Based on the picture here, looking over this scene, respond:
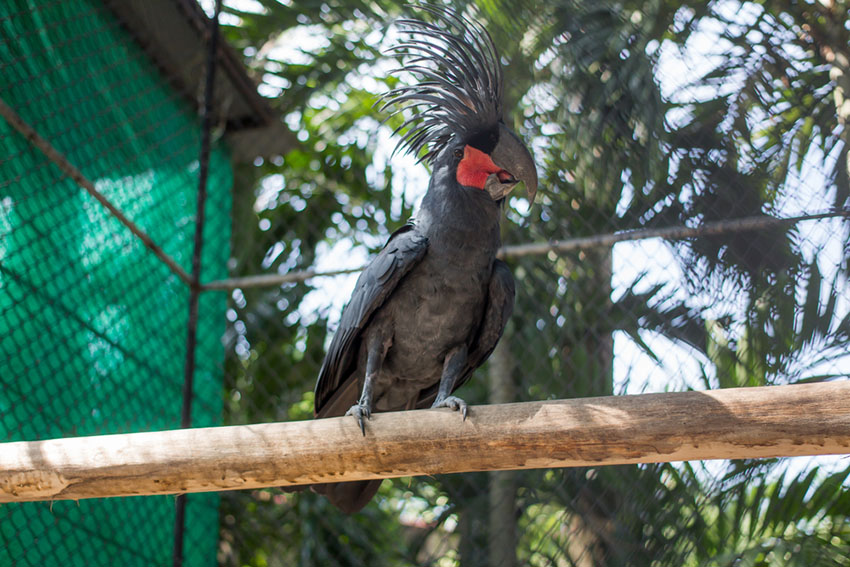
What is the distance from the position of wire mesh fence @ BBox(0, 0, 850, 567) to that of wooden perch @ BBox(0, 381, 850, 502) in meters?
0.69

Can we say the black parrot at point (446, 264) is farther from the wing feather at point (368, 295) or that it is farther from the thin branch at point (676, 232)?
the thin branch at point (676, 232)

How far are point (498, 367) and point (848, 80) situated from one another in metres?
1.87

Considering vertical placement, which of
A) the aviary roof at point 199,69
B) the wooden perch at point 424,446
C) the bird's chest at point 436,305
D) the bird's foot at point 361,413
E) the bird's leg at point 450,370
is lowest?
the wooden perch at point 424,446

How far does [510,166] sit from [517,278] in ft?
4.14

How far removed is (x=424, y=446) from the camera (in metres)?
1.58

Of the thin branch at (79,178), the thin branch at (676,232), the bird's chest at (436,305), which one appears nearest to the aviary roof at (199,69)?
the thin branch at (79,178)

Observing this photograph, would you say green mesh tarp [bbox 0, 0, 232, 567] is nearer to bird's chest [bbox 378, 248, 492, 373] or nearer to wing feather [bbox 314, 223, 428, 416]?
wing feather [bbox 314, 223, 428, 416]

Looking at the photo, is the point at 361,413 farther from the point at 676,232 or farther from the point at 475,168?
the point at 676,232

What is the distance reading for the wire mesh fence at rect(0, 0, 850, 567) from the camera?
7.71 ft

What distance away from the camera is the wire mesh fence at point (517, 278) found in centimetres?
235

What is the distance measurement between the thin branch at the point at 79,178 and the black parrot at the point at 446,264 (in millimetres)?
1134

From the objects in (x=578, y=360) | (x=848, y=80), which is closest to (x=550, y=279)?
(x=578, y=360)

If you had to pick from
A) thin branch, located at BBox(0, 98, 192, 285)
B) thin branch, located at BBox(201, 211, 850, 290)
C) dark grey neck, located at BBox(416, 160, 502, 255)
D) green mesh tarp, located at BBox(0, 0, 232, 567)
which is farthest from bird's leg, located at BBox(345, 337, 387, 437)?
thin branch, located at BBox(0, 98, 192, 285)

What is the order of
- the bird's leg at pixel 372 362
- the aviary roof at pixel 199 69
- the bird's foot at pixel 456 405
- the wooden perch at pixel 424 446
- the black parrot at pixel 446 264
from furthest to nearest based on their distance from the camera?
the aviary roof at pixel 199 69, the black parrot at pixel 446 264, the bird's leg at pixel 372 362, the bird's foot at pixel 456 405, the wooden perch at pixel 424 446
